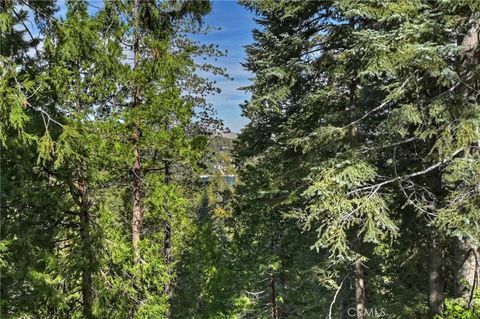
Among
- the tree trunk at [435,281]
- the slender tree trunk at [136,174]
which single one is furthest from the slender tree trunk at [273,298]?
the slender tree trunk at [136,174]

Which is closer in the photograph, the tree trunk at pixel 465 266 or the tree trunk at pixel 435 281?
the tree trunk at pixel 465 266

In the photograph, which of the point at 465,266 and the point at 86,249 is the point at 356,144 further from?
the point at 86,249

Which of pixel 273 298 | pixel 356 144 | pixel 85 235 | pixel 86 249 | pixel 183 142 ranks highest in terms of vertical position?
pixel 356 144

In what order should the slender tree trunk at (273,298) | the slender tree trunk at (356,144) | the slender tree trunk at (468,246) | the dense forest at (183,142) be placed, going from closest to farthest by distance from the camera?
the dense forest at (183,142) < the slender tree trunk at (468,246) < the slender tree trunk at (356,144) < the slender tree trunk at (273,298)

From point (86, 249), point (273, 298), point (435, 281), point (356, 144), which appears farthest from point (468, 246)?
point (273, 298)

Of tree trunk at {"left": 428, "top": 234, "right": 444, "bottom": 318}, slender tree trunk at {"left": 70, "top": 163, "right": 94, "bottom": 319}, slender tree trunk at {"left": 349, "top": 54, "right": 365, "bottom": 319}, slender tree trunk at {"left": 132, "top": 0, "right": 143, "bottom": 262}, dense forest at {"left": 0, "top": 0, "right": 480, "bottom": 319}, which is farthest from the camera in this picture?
slender tree trunk at {"left": 349, "top": 54, "right": 365, "bottom": 319}

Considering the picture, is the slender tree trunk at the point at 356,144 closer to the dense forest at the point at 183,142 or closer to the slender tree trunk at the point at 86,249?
the dense forest at the point at 183,142

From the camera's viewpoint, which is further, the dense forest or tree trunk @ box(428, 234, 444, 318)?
tree trunk @ box(428, 234, 444, 318)

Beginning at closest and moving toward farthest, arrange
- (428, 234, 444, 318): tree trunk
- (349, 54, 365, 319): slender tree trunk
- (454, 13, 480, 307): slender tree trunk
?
1. (454, 13, 480, 307): slender tree trunk
2. (428, 234, 444, 318): tree trunk
3. (349, 54, 365, 319): slender tree trunk

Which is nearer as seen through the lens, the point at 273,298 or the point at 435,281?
the point at 435,281

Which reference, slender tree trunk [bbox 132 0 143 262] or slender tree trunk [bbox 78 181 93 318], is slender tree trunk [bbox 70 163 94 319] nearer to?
slender tree trunk [bbox 78 181 93 318]

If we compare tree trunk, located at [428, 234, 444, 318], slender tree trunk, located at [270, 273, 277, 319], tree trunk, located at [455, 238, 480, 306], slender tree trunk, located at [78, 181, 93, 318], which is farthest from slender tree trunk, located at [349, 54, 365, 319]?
slender tree trunk, located at [270, 273, 277, 319]

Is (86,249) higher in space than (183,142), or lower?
lower

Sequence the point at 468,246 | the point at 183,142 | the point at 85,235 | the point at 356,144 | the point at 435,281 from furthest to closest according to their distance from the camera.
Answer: the point at 356,144
the point at 435,281
the point at 183,142
the point at 85,235
the point at 468,246
